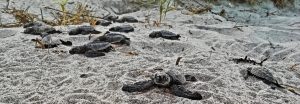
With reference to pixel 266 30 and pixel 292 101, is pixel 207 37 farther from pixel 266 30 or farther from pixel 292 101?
pixel 292 101

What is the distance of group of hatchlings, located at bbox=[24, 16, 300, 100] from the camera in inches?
76.2

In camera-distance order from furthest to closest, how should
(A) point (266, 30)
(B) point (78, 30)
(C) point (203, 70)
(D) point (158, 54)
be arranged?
(A) point (266, 30) → (B) point (78, 30) → (D) point (158, 54) → (C) point (203, 70)

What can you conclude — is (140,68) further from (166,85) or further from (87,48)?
(87,48)

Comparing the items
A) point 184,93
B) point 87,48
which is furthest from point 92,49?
point 184,93

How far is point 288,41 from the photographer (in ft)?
12.2

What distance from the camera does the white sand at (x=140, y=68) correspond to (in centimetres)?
192

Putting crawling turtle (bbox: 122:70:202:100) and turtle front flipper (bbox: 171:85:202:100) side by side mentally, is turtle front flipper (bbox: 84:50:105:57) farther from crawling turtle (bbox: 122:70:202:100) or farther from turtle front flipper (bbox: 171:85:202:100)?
turtle front flipper (bbox: 171:85:202:100)

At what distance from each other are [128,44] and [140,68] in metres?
0.60

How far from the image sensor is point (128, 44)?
9.34ft

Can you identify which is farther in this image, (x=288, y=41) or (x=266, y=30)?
(x=266, y=30)

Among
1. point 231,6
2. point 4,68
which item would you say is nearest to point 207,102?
point 4,68

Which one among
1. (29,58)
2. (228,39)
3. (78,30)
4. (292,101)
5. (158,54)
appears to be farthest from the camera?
(228,39)

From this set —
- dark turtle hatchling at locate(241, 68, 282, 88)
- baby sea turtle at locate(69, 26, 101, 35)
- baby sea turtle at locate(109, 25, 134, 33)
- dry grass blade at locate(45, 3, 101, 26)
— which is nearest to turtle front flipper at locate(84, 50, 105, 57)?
baby sea turtle at locate(69, 26, 101, 35)

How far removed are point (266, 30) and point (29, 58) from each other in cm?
239
